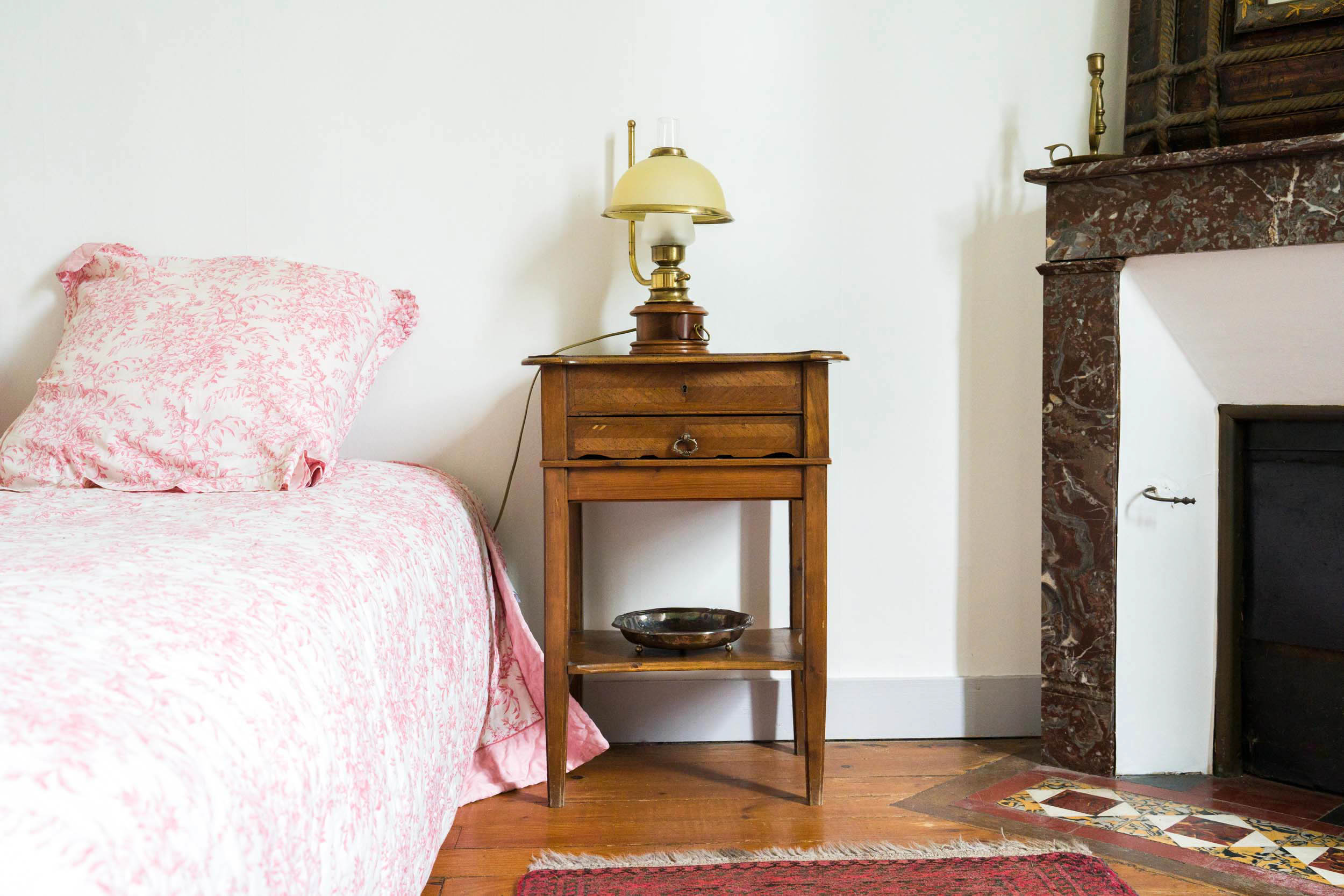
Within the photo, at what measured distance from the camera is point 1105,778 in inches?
71.6

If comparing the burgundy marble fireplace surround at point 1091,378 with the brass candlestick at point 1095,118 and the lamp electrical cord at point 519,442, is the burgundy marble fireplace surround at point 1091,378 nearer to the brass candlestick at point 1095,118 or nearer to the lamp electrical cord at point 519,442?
the brass candlestick at point 1095,118

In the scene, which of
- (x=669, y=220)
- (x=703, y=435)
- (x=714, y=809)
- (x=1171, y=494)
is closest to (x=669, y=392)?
(x=703, y=435)

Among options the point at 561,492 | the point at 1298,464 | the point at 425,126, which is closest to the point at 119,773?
the point at 561,492

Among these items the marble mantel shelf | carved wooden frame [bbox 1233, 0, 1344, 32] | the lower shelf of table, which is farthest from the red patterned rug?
Result: carved wooden frame [bbox 1233, 0, 1344, 32]

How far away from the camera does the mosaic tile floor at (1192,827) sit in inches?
Result: 57.6

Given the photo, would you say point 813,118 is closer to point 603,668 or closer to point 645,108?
point 645,108

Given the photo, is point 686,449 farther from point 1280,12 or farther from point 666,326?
point 1280,12

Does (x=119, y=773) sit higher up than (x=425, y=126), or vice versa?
(x=425, y=126)

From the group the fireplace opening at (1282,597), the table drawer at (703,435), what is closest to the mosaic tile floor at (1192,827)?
the fireplace opening at (1282,597)

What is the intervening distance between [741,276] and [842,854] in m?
1.10

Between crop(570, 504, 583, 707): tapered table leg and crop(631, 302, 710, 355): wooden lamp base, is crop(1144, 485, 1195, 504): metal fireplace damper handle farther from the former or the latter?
crop(570, 504, 583, 707): tapered table leg

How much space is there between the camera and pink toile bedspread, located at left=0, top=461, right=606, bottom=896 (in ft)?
1.57

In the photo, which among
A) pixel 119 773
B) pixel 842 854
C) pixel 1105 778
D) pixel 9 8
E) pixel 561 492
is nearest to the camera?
pixel 119 773

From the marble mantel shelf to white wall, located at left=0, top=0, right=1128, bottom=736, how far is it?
9.3 inches
